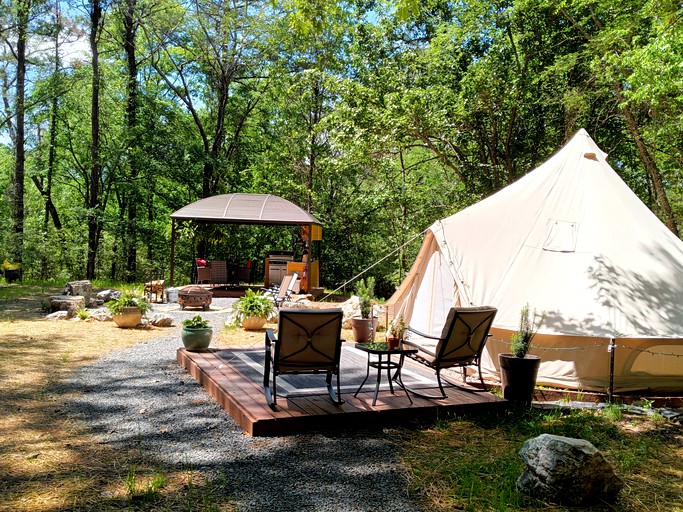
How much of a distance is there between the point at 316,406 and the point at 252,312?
4.83 meters

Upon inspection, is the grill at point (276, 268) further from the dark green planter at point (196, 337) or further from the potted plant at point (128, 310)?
the dark green planter at point (196, 337)

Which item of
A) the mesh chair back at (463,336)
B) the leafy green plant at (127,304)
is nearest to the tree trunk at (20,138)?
the leafy green plant at (127,304)

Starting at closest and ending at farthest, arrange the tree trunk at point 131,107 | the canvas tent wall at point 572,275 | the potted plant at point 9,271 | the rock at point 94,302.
Result: the canvas tent wall at point 572,275, the rock at point 94,302, the potted plant at point 9,271, the tree trunk at point 131,107

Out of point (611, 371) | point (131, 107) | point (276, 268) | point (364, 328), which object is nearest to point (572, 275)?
point (611, 371)

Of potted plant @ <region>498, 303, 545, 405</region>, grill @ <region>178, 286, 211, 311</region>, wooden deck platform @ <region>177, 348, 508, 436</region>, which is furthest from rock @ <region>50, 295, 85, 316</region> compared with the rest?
potted plant @ <region>498, 303, 545, 405</region>

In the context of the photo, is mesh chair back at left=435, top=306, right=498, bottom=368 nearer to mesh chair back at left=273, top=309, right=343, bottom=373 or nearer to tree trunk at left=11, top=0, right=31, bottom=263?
mesh chair back at left=273, top=309, right=343, bottom=373

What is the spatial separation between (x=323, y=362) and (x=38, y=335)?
572 cm

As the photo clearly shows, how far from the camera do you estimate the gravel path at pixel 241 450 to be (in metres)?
3.04

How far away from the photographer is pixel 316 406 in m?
4.45

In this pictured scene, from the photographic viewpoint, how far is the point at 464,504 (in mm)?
3004

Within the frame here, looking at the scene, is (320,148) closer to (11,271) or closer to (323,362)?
(11,271)

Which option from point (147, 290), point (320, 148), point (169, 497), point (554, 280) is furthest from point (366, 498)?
point (320, 148)

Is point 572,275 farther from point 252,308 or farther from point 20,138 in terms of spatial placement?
point 20,138

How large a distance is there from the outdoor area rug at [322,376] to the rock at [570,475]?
2203mm
